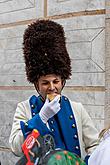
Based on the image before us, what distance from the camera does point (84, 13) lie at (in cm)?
374

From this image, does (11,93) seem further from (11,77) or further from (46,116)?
(46,116)

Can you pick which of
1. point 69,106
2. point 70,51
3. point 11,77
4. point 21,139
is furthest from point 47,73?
point 11,77

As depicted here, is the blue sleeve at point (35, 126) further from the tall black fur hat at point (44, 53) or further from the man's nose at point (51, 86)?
the tall black fur hat at point (44, 53)

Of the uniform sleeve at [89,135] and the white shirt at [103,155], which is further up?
the white shirt at [103,155]

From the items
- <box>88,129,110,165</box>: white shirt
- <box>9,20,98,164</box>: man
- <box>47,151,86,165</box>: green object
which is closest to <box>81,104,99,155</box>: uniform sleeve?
<box>9,20,98,164</box>: man

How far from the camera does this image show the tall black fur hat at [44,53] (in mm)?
2518

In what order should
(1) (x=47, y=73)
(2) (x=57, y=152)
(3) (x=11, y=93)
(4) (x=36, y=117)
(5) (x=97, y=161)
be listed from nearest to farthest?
(5) (x=97, y=161), (2) (x=57, y=152), (4) (x=36, y=117), (1) (x=47, y=73), (3) (x=11, y=93)

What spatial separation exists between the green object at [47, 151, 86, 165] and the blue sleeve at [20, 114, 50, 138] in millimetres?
340

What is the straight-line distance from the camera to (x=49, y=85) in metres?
2.42

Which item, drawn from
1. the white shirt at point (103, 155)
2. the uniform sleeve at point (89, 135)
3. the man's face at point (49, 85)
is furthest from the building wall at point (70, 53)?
the white shirt at point (103, 155)

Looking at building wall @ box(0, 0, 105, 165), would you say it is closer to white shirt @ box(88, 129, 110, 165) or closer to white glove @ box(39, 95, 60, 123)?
white glove @ box(39, 95, 60, 123)

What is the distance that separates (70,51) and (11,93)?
33.9 inches

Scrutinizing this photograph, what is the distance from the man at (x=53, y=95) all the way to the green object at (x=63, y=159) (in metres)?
0.44

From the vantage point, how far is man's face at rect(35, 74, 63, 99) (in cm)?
242
